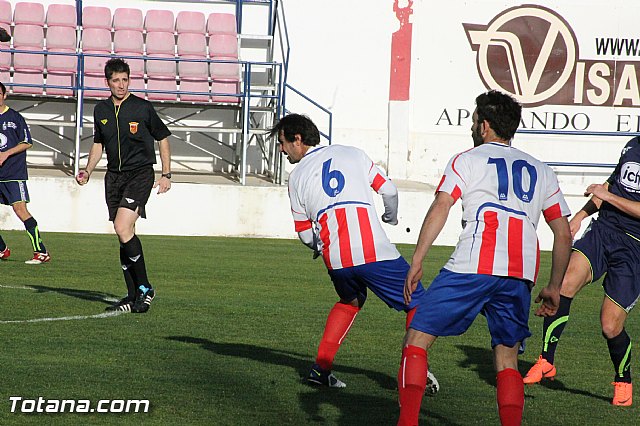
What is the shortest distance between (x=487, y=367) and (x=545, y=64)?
15.8 metres

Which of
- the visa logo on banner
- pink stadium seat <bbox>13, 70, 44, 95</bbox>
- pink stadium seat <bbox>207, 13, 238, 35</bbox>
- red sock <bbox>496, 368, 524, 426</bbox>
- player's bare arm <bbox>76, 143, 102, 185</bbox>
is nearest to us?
red sock <bbox>496, 368, 524, 426</bbox>

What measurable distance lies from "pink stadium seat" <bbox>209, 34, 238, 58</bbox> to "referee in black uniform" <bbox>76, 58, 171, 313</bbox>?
11.2m

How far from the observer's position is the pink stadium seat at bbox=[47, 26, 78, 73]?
19250 mm

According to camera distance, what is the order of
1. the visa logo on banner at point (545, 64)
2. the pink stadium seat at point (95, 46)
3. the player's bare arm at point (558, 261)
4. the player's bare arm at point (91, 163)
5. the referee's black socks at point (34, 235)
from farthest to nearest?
the visa logo on banner at point (545, 64), the pink stadium seat at point (95, 46), the referee's black socks at point (34, 235), the player's bare arm at point (91, 163), the player's bare arm at point (558, 261)

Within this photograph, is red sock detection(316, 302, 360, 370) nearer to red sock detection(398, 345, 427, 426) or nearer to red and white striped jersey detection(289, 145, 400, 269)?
red and white striped jersey detection(289, 145, 400, 269)

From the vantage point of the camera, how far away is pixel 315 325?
339 inches

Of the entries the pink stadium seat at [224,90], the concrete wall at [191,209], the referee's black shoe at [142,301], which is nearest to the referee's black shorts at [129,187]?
the referee's black shoe at [142,301]

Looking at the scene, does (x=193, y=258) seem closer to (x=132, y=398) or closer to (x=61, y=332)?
(x=61, y=332)

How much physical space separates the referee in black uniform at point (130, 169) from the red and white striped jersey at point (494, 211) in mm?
4460

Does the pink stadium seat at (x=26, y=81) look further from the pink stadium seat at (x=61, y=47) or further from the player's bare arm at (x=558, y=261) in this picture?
the player's bare arm at (x=558, y=261)

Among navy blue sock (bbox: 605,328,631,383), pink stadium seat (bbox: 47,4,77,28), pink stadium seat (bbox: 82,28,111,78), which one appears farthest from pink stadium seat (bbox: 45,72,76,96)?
navy blue sock (bbox: 605,328,631,383)

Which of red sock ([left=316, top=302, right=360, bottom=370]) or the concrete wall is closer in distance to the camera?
red sock ([left=316, top=302, right=360, bottom=370])

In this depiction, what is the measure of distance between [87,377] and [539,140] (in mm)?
16508

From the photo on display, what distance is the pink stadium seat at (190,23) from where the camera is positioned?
66.4 ft
